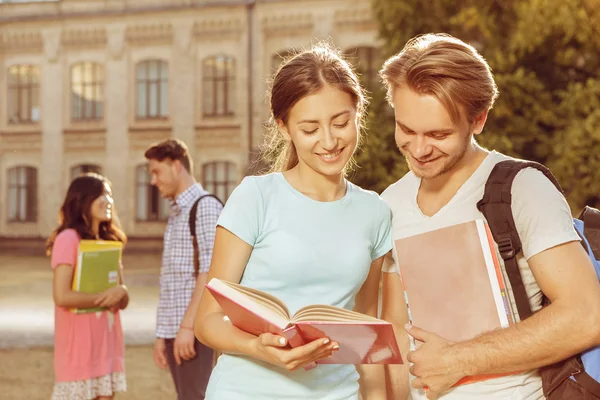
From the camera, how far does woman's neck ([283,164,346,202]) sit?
105 inches

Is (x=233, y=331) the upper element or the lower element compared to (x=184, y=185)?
lower

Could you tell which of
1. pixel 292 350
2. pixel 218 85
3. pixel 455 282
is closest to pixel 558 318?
pixel 455 282

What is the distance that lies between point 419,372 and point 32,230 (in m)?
30.8

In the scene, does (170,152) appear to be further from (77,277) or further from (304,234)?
(304,234)

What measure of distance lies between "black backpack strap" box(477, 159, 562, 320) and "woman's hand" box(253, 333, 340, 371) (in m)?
0.49

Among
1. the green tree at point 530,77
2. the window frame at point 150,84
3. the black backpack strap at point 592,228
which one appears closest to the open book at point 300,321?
the black backpack strap at point 592,228

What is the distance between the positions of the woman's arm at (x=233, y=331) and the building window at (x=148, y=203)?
28.2 metres

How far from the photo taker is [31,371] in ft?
35.8

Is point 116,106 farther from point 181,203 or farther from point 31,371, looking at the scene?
point 181,203

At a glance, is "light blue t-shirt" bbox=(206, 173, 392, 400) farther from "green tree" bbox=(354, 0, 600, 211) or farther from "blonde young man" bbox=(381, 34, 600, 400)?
"green tree" bbox=(354, 0, 600, 211)

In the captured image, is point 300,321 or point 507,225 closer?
point 300,321

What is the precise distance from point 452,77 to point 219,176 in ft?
92.7

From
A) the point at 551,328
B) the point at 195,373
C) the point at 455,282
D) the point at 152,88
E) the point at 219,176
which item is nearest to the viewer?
the point at 551,328

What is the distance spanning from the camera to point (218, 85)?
101ft
